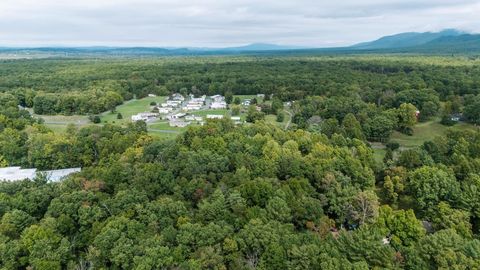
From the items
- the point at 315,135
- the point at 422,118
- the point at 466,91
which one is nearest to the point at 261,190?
the point at 315,135

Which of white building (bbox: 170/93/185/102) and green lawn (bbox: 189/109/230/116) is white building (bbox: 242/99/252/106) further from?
white building (bbox: 170/93/185/102)

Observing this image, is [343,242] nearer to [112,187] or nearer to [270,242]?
[270,242]

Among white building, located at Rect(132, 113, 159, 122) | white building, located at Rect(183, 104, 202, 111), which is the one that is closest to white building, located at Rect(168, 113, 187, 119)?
white building, located at Rect(132, 113, 159, 122)

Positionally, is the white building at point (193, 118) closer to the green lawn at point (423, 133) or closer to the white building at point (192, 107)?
the white building at point (192, 107)

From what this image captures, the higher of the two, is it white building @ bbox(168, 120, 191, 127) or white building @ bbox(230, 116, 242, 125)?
white building @ bbox(230, 116, 242, 125)

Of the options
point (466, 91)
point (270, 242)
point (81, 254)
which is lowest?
point (81, 254)
